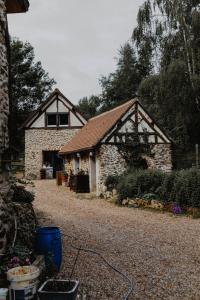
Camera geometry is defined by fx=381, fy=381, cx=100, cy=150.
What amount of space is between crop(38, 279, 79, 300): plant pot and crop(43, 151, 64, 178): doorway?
889 inches

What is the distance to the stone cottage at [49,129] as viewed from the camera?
26359 mm

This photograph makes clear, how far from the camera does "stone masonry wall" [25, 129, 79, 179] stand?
26.4m

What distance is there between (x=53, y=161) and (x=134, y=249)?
20057 mm

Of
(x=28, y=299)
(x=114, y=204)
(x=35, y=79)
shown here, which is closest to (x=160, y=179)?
(x=114, y=204)

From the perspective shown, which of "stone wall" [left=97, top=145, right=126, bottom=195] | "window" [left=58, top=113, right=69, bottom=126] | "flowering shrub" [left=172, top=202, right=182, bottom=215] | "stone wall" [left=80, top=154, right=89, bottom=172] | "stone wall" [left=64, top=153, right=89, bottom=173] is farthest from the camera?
"window" [left=58, top=113, right=69, bottom=126]

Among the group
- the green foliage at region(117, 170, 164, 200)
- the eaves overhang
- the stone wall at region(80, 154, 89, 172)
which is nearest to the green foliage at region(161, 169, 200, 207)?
the green foliage at region(117, 170, 164, 200)

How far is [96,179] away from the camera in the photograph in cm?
1752

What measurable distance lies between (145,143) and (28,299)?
44.7ft

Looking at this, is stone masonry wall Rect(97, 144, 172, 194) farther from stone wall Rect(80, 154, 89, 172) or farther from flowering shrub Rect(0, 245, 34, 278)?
flowering shrub Rect(0, 245, 34, 278)

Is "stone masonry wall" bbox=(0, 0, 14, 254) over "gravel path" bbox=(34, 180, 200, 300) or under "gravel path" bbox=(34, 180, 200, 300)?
over

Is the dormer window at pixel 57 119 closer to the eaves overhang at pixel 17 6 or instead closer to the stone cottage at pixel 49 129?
the stone cottage at pixel 49 129

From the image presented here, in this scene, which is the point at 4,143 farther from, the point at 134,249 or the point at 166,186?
the point at 166,186

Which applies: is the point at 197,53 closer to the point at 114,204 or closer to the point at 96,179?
the point at 96,179

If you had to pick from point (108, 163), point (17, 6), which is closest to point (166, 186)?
point (108, 163)
